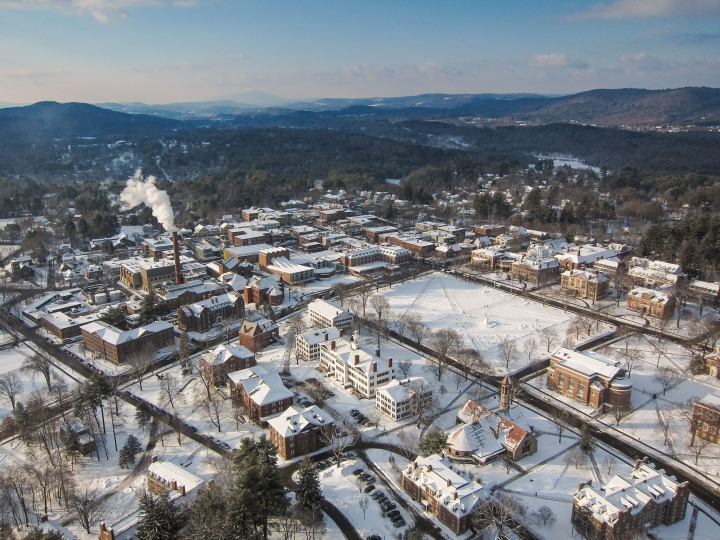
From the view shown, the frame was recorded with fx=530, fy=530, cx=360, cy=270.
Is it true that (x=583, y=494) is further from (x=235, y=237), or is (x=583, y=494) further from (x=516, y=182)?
(x=516, y=182)

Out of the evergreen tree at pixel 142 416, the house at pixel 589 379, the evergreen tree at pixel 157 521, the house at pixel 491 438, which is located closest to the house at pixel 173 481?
the evergreen tree at pixel 157 521

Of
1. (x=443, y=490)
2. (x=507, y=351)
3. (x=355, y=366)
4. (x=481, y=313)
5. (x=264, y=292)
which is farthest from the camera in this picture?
(x=264, y=292)

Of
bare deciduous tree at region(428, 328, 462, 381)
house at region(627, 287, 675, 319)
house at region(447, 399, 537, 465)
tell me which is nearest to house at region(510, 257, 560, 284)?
house at region(627, 287, 675, 319)

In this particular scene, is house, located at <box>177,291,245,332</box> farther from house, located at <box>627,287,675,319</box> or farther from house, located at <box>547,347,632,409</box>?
house, located at <box>627,287,675,319</box>

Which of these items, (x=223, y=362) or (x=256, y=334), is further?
(x=256, y=334)

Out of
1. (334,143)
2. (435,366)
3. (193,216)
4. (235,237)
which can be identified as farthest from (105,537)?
(334,143)

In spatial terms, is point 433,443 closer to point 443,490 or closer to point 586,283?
point 443,490

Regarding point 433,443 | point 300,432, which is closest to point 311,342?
point 300,432
